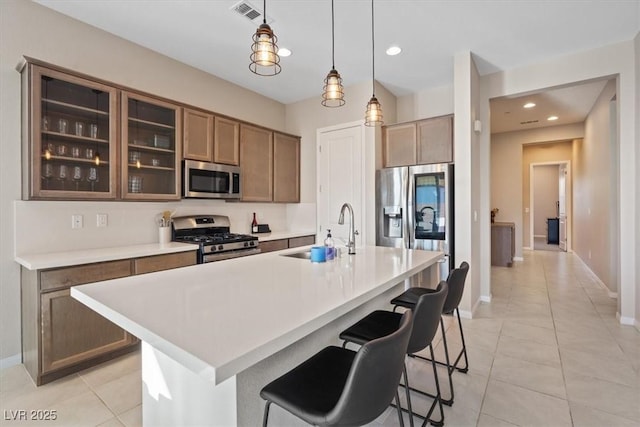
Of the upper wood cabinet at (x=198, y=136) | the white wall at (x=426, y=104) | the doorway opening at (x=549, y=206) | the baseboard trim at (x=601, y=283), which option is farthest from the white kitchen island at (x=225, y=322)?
the doorway opening at (x=549, y=206)

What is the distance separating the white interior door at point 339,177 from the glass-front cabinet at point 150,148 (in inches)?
80.3

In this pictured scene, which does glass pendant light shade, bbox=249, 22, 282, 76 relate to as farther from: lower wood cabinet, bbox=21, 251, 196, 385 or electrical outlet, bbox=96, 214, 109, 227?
electrical outlet, bbox=96, 214, 109, 227

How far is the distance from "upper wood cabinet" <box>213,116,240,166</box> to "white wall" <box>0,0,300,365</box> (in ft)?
1.56

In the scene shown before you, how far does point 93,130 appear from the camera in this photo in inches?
102

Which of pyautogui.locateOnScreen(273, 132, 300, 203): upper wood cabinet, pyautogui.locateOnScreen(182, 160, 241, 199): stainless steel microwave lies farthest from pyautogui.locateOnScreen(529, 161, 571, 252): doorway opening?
pyautogui.locateOnScreen(182, 160, 241, 199): stainless steel microwave

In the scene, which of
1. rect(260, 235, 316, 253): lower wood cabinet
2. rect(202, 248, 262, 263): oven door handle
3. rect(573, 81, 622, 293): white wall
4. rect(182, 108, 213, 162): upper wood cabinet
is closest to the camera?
rect(202, 248, 262, 263): oven door handle

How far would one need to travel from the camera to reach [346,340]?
5.14ft

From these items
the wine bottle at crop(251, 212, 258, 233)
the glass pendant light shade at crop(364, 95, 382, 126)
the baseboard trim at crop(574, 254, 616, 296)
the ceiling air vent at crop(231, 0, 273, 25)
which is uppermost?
the ceiling air vent at crop(231, 0, 273, 25)

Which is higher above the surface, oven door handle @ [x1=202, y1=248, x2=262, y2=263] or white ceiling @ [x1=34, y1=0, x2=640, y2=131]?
white ceiling @ [x1=34, y1=0, x2=640, y2=131]

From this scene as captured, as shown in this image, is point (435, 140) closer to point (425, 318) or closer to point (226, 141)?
point (226, 141)

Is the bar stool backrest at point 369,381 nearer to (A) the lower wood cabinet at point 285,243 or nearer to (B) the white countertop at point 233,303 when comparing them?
(B) the white countertop at point 233,303

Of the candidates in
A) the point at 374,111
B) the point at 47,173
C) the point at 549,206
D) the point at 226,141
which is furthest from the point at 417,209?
the point at 549,206

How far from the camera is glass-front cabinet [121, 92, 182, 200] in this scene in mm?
2781

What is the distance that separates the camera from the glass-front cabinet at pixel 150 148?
278 cm
